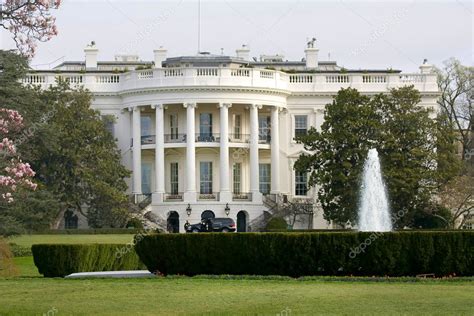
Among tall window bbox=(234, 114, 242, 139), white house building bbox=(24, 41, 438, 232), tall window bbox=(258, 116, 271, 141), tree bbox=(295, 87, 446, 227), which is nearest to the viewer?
tree bbox=(295, 87, 446, 227)

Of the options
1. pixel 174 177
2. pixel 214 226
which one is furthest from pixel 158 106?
pixel 214 226

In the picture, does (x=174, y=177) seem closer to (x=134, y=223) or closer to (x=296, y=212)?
(x=296, y=212)

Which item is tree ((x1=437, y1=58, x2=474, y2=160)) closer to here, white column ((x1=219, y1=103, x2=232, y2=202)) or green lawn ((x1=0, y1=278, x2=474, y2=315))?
white column ((x1=219, y1=103, x2=232, y2=202))

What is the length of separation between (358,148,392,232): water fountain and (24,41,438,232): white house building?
40.3 feet

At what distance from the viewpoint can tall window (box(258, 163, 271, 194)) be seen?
78.4 meters

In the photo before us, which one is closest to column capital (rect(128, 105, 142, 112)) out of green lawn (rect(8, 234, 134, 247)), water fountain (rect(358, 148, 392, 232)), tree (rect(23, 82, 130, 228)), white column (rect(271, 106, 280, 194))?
tree (rect(23, 82, 130, 228))

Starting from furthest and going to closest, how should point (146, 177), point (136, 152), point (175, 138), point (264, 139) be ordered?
point (264, 139), point (146, 177), point (175, 138), point (136, 152)

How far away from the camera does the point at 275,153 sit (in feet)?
252

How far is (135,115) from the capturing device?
76.8 m

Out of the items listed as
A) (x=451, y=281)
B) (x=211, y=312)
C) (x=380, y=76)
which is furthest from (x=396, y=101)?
(x=211, y=312)

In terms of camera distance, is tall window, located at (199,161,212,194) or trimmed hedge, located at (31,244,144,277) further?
tall window, located at (199,161,212,194)

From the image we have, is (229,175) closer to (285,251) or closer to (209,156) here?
(209,156)

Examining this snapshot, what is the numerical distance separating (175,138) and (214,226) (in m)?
11.5

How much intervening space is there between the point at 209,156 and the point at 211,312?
5503 cm
